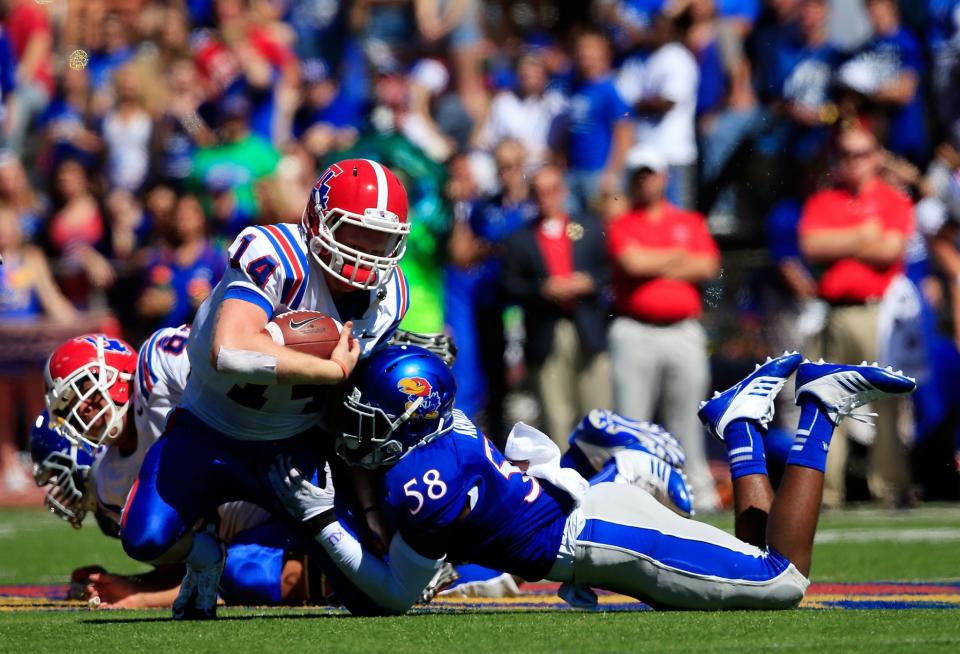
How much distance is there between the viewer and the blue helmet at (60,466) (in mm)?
6066

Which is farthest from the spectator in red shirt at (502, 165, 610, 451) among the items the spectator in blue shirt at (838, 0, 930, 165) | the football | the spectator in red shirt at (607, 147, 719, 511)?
the football

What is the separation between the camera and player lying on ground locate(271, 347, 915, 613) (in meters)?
4.94

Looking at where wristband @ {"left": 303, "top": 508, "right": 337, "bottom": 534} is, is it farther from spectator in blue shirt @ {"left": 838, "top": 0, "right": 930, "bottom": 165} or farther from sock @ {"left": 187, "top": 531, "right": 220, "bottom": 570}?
spectator in blue shirt @ {"left": 838, "top": 0, "right": 930, "bottom": 165}

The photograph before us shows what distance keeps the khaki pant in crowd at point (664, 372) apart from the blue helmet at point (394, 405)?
5.03 m

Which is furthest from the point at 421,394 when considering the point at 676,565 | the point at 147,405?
the point at 147,405

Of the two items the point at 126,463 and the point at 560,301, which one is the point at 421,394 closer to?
the point at 126,463

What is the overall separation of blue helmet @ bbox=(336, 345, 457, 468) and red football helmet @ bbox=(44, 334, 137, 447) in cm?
116

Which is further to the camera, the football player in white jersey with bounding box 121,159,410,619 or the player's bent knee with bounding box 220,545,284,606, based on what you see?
the player's bent knee with bounding box 220,545,284,606

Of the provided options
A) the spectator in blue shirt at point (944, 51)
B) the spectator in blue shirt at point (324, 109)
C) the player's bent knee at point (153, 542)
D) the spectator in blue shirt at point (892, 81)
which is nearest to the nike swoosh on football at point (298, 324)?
the player's bent knee at point (153, 542)

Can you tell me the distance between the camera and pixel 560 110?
1195 cm

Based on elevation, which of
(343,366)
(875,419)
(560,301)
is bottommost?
(875,419)

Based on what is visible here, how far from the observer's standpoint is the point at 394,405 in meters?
4.87

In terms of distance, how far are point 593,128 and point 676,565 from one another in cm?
689

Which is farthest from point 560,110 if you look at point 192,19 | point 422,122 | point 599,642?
point 599,642
